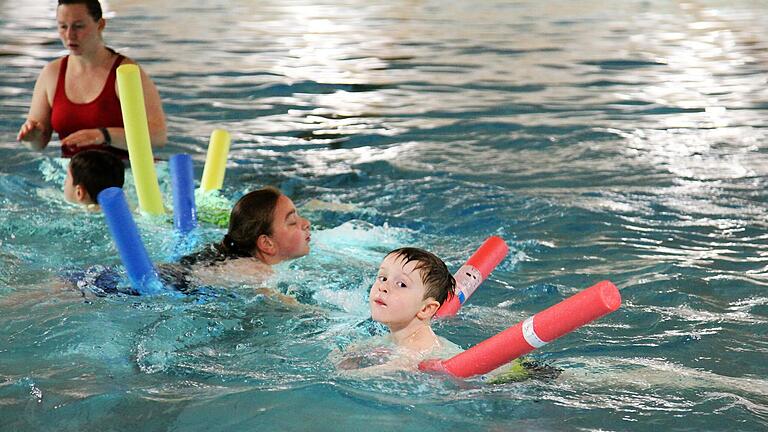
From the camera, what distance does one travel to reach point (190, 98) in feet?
30.9

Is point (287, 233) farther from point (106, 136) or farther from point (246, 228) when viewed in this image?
point (106, 136)

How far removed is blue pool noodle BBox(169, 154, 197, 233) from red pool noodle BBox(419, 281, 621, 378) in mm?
1923

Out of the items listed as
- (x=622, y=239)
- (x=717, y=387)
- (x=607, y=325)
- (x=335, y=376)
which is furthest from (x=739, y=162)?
(x=335, y=376)

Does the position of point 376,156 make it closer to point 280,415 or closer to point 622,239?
point 622,239

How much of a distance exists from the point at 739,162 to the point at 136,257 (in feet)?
14.8

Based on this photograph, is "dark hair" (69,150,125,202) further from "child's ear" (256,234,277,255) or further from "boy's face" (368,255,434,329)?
"boy's face" (368,255,434,329)

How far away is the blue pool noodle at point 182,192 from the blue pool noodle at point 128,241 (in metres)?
0.84

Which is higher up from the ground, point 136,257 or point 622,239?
point 136,257

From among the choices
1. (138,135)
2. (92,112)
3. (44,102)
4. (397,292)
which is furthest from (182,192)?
(397,292)

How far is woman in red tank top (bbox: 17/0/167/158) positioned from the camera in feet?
17.8

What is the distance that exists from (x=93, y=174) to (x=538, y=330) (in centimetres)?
293

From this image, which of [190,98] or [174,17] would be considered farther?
[174,17]

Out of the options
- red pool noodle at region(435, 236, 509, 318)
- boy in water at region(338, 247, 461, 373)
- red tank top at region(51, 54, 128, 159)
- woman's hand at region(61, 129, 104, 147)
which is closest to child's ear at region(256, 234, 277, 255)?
red pool noodle at region(435, 236, 509, 318)

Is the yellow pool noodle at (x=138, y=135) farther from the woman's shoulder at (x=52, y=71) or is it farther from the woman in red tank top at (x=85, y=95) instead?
the woman's shoulder at (x=52, y=71)
